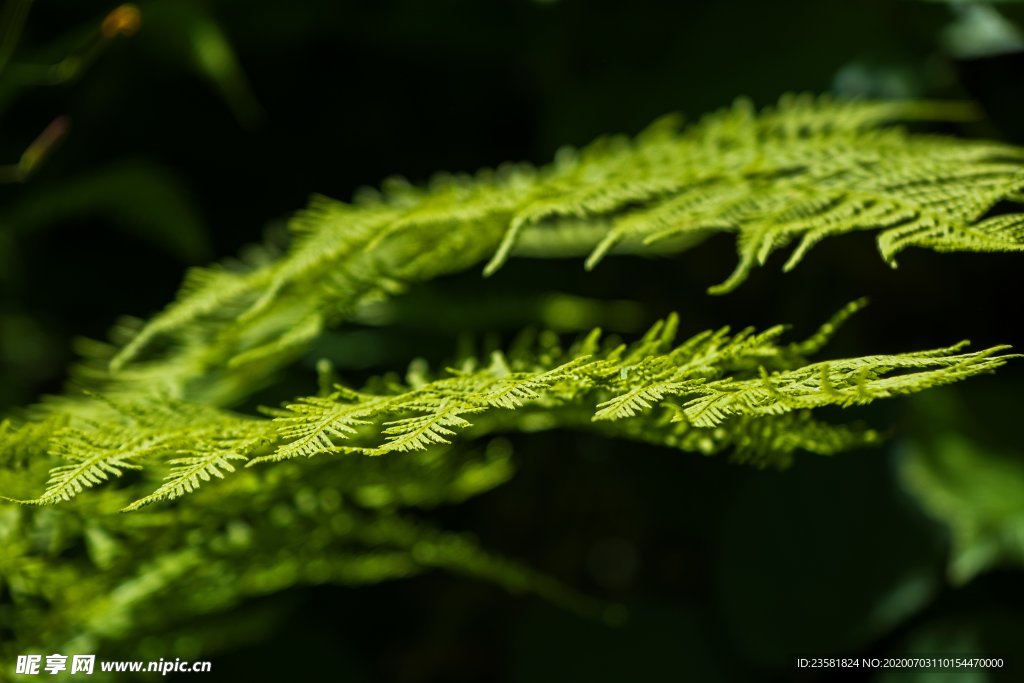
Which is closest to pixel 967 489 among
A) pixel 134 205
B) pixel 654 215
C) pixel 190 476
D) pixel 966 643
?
pixel 966 643

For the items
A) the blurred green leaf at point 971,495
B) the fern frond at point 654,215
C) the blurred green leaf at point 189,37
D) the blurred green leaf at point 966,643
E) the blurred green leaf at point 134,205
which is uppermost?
the blurred green leaf at point 189,37

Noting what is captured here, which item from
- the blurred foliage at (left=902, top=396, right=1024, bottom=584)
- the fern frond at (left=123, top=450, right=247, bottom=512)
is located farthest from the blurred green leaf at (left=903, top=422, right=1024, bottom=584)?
the fern frond at (left=123, top=450, right=247, bottom=512)

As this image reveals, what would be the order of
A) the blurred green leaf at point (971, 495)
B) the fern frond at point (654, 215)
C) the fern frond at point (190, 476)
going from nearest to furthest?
1. the fern frond at point (190, 476)
2. the fern frond at point (654, 215)
3. the blurred green leaf at point (971, 495)

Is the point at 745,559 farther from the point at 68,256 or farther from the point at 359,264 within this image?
the point at 68,256

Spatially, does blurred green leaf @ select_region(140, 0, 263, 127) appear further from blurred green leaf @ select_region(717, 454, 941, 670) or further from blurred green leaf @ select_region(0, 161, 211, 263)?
blurred green leaf @ select_region(717, 454, 941, 670)

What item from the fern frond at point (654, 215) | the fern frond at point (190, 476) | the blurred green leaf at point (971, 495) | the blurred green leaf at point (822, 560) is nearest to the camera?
the fern frond at point (190, 476)

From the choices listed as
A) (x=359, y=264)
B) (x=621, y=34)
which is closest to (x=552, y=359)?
(x=359, y=264)

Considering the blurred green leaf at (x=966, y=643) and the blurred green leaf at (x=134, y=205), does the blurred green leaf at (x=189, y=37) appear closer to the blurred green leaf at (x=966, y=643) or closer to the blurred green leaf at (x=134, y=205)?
the blurred green leaf at (x=134, y=205)

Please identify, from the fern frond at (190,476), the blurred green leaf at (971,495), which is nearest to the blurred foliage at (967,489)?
the blurred green leaf at (971,495)

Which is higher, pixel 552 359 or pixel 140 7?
pixel 140 7
